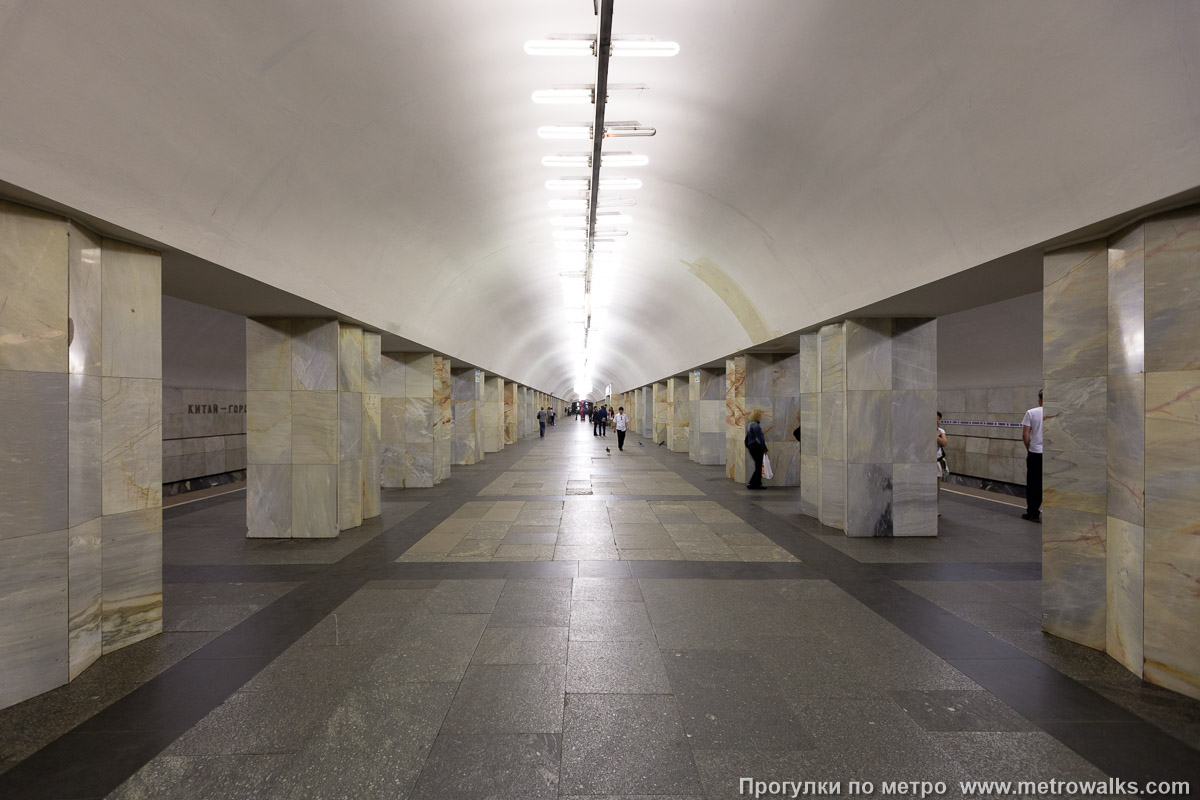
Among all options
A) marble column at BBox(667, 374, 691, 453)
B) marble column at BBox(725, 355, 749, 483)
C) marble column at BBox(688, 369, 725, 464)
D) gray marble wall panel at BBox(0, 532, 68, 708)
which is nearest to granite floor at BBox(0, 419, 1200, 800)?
gray marble wall panel at BBox(0, 532, 68, 708)

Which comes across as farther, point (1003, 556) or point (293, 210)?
point (1003, 556)

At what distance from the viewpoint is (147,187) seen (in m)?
4.11

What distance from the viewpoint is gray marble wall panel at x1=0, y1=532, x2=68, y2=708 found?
3.48 metres

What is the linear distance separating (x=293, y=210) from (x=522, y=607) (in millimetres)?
4746

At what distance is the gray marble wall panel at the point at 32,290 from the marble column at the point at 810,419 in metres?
9.30

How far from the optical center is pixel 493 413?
22.3 metres

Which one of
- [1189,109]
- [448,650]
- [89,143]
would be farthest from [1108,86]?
[89,143]

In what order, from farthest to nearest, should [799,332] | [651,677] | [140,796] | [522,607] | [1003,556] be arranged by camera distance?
[799,332]
[1003,556]
[522,607]
[651,677]
[140,796]

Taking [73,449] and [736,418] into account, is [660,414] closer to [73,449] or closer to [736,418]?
[736,418]

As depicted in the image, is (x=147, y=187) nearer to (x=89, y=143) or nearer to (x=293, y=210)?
(x=89, y=143)


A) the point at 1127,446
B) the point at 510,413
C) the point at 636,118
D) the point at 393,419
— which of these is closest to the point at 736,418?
the point at 393,419

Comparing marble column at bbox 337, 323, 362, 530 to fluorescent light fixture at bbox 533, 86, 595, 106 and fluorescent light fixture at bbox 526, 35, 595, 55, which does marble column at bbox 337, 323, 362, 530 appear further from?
fluorescent light fixture at bbox 526, 35, 595, 55

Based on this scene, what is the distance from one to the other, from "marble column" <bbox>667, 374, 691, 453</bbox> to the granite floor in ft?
48.7

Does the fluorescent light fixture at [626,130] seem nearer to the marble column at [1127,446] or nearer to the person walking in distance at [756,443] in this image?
the marble column at [1127,446]
